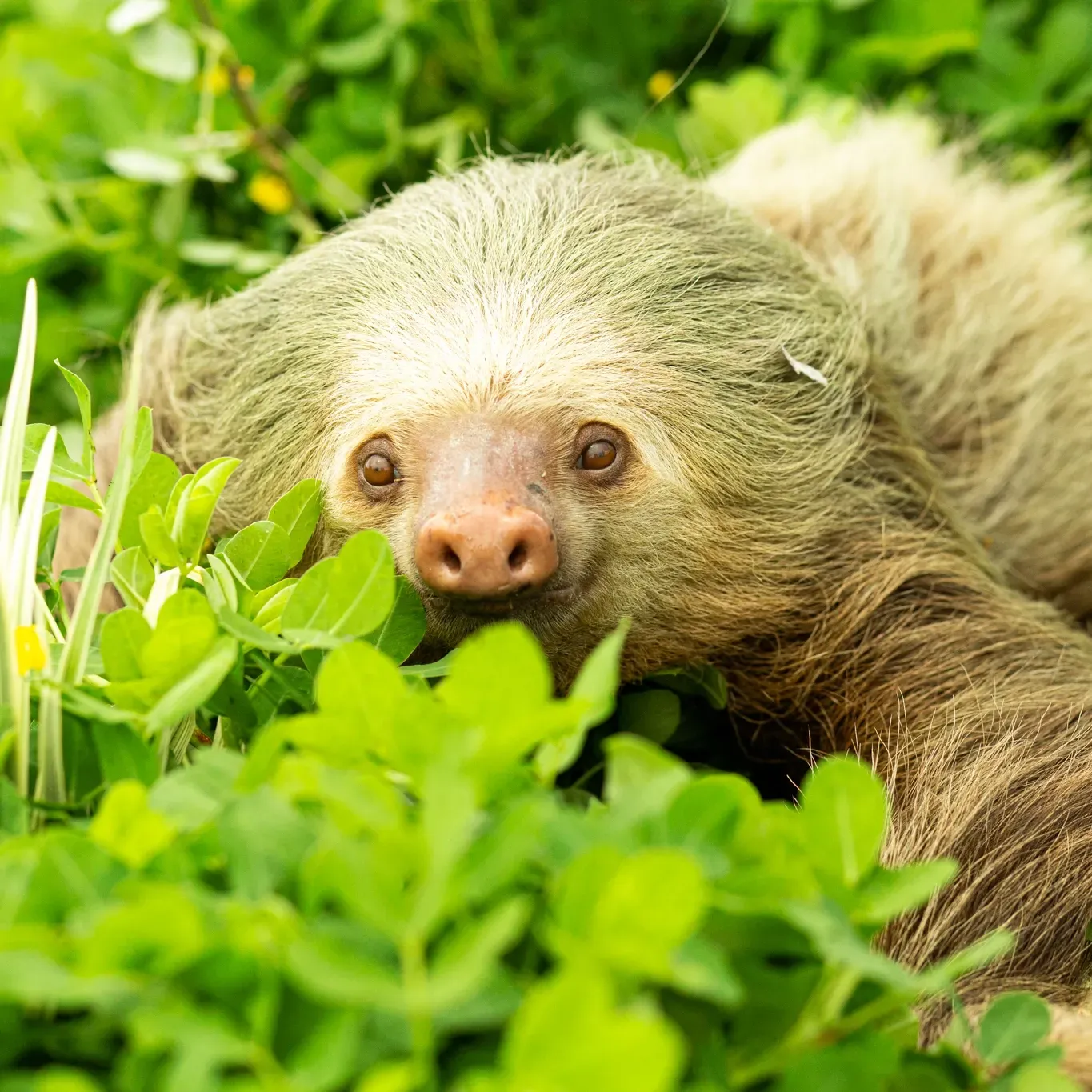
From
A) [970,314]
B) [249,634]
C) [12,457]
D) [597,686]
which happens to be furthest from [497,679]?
[970,314]

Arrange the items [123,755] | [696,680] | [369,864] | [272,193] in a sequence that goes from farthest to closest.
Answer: [272,193] → [696,680] → [123,755] → [369,864]

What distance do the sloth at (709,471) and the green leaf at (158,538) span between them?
391 mm

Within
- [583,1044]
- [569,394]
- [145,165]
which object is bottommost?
[145,165]

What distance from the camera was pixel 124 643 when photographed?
1813mm

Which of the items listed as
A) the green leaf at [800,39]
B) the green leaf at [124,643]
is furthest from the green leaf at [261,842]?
the green leaf at [800,39]

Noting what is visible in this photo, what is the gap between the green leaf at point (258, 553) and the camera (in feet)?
7.40

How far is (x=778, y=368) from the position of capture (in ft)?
9.52

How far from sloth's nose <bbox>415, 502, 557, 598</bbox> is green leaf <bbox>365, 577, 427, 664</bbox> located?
0.25 feet

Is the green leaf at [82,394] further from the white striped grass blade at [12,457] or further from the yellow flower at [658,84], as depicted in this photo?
the yellow flower at [658,84]

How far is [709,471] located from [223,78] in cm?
208

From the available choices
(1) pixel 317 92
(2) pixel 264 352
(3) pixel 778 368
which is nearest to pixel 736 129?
(1) pixel 317 92

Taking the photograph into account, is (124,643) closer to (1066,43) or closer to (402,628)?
(402,628)

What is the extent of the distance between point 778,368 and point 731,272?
23cm

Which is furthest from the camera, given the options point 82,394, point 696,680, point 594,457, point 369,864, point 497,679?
point 696,680
